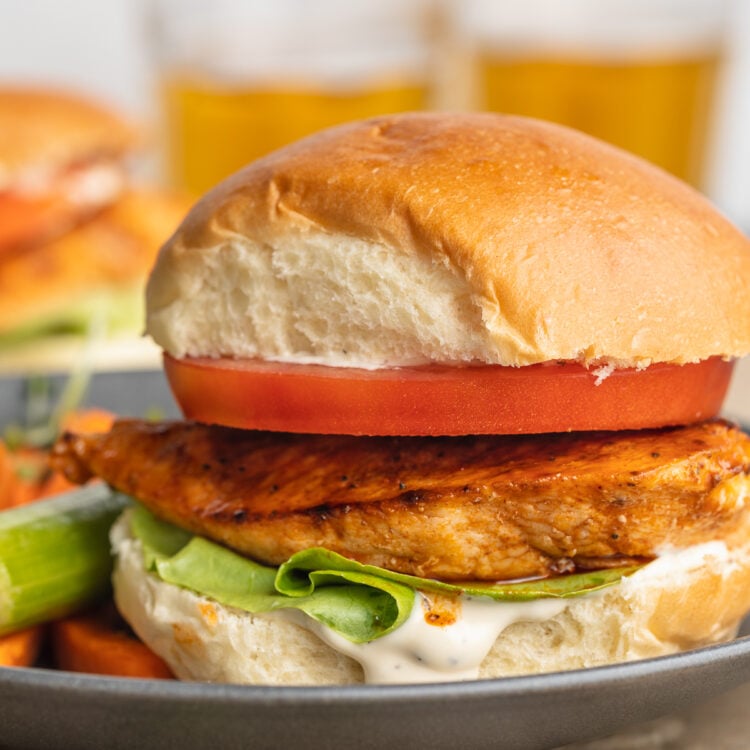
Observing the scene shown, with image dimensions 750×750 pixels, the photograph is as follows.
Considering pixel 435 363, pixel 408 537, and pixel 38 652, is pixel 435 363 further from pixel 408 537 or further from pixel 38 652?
pixel 38 652

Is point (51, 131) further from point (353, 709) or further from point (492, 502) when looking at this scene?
point (353, 709)

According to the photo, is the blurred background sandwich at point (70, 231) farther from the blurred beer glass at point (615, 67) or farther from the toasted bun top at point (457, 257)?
the toasted bun top at point (457, 257)

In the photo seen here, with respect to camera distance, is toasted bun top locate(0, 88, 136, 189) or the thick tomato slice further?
toasted bun top locate(0, 88, 136, 189)

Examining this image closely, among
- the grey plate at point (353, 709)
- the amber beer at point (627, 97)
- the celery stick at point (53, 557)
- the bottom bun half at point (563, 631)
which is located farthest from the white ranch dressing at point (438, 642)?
the amber beer at point (627, 97)

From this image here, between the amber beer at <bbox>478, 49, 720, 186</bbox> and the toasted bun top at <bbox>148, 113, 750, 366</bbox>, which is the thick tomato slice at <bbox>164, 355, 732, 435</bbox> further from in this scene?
the amber beer at <bbox>478, 49, 720, 186</bbox>

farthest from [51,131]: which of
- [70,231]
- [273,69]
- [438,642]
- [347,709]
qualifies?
[347,709]

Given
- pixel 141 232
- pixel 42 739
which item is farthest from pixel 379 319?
pixel 141 232

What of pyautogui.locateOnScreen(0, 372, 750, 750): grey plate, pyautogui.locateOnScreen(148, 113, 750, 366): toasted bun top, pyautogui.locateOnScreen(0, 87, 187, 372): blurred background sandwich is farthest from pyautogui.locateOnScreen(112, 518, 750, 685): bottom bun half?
pyautogui.locateOnScreen(0, 87, 187, 372): blurred background sandwich
